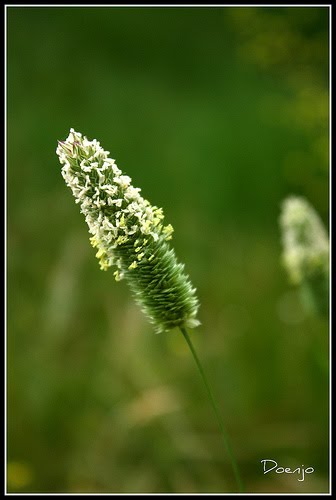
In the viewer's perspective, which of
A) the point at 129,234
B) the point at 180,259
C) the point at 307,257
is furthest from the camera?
the point at 180,259

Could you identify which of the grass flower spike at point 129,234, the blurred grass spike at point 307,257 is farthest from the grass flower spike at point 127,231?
the blurred grass spike at point 307,257

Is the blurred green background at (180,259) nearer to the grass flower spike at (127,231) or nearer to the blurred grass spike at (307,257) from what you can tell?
the blurred grass spike at (307,257)

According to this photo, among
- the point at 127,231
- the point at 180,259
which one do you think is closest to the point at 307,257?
the point at 127,231

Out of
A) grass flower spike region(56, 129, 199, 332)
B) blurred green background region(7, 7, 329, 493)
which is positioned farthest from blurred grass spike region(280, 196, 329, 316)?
grass flower spike region(56, 129, 199, 332)

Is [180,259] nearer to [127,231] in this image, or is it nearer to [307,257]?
[307,257]

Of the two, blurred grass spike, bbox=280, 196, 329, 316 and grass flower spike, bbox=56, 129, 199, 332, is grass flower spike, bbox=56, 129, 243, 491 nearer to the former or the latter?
grass flower spike, bbox=56, 129, 199, 332

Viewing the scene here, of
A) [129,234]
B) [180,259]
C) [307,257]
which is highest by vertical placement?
[180,259]
